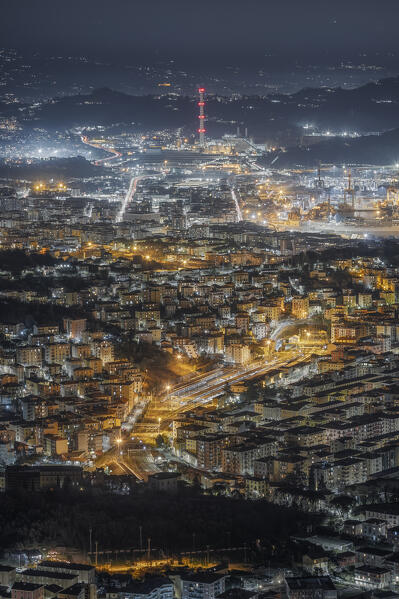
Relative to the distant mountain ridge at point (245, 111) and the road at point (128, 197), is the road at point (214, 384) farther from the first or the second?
the distant mountain ridge at point (245, 111)

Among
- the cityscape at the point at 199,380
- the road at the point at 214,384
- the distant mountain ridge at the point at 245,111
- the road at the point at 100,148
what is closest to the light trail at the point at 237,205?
the cityscape at the point at 199,380

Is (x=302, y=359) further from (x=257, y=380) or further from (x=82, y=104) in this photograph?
(x=82, y=104)

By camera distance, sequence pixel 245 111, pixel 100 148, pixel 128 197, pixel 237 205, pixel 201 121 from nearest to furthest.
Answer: pixel 237 205 < pixel 128 197 < pixel 100 148 < pixel 201 121 < pixel 245 111

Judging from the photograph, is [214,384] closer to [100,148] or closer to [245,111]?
[100,148]

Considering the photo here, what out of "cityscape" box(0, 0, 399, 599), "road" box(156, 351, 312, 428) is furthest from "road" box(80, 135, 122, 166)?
"road" box(156, 351, 312, 428)

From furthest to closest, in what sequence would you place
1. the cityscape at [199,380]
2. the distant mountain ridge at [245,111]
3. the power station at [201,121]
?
the distant mountain ridge at [245,111]
the power station at [201,121]
the cityscape at [199,380]

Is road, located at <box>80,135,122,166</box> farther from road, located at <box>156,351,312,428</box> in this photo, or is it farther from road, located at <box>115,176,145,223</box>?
road, located at <box>156,351,312,428</box>

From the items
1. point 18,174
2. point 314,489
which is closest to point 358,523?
point 314,489

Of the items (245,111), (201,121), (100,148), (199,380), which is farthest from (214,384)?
(245,111)
